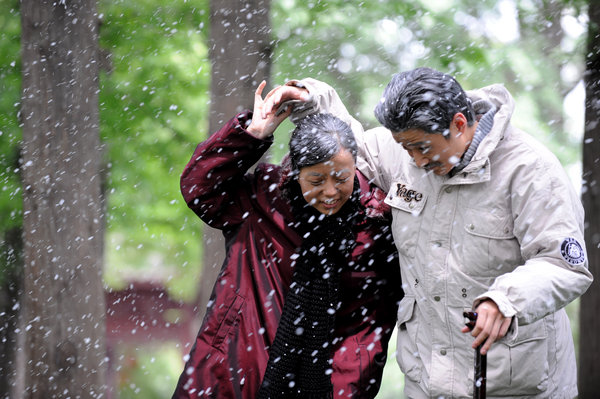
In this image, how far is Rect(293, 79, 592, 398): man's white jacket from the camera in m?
2.92

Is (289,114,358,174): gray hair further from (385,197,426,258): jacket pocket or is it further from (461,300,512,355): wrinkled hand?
(461,300,512,355): wrinkled hand

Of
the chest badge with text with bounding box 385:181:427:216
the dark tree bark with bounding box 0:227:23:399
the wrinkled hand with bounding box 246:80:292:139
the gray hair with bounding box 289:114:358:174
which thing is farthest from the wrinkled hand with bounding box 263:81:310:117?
the dark tree bark with bounding box 0:227:23:399

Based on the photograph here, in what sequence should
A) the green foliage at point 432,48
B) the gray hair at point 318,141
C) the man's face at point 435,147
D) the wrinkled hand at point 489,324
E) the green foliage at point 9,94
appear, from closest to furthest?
the wrinkled hand at point 489,324, the man's face at point 435,147, the gray hair at point 318,141, the green foliage at point 9,94, the green foliage at point 432,48

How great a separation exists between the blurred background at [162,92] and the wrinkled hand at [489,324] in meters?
3.61

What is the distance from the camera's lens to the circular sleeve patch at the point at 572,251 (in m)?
2.88

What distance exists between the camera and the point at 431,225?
3.35 meters

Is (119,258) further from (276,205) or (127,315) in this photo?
(276,205)

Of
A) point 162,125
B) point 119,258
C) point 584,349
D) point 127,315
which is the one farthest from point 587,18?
point 127,315

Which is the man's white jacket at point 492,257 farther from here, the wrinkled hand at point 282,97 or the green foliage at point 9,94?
the green foliage at point 9,94

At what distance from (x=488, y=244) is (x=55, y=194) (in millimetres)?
4258

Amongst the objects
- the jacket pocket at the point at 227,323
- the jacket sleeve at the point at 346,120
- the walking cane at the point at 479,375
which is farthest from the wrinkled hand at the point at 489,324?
the jacket pocket at the point at 227,323

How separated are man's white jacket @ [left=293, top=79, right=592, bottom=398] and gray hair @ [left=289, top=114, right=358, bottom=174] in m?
0.35

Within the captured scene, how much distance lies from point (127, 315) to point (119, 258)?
99.5 inches

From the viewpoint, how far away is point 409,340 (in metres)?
3.52
